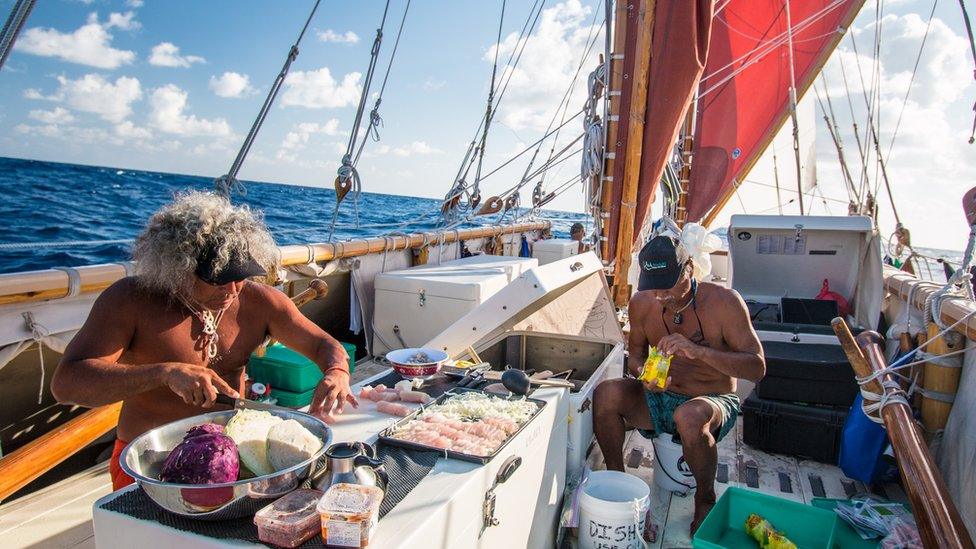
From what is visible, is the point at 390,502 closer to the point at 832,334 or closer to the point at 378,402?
the point at 378,402

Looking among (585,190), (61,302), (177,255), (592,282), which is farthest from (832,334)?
(61,302)

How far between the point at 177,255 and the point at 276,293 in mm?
492

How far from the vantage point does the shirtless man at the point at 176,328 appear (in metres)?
1.65

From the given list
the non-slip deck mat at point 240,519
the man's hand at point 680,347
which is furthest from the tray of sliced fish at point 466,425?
the man's hand at point 680,347

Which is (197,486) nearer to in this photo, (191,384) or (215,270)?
(191,384)

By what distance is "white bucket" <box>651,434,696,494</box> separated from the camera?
2834mm

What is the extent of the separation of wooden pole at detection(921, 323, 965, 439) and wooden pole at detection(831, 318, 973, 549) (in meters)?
0.50

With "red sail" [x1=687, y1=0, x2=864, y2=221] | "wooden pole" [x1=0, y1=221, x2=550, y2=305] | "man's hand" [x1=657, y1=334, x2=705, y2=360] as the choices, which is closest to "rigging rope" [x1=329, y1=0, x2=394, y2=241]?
"wooden pole" [x1=0, y1=221, x2=550, y2=305]

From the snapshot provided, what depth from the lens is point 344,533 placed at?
1152 mm

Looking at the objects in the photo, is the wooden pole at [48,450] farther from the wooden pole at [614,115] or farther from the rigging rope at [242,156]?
the wooden pole at [614,115]

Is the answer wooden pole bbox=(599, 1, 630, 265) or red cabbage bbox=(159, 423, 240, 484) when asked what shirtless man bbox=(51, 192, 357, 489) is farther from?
wooden pole bbox=(599, 1, 630, 265)

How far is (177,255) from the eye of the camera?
1.75m

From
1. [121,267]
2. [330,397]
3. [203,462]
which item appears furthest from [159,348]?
[121,267]

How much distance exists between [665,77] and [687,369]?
2.00 m
